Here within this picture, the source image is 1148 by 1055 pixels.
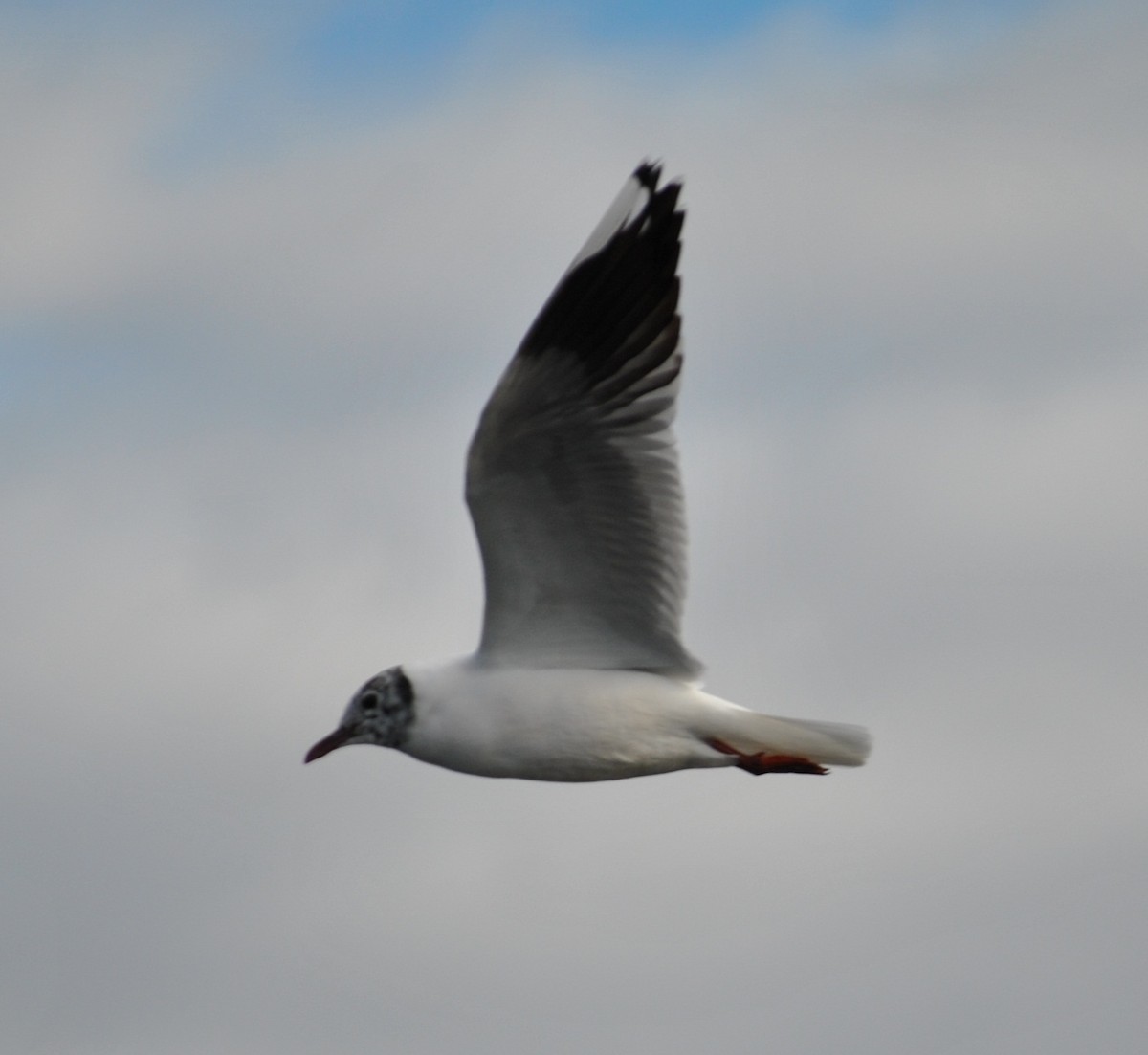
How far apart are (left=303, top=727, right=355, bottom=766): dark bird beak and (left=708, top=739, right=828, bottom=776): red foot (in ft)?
4.93

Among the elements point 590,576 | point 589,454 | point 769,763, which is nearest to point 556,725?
point 590,576

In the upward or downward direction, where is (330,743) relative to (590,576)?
downward

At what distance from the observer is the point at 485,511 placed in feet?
49.8

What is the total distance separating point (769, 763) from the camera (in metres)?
15.6

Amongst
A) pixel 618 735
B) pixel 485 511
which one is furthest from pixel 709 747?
pixel 485 511

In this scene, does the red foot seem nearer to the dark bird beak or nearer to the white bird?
the white bird

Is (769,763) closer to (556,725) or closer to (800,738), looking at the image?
(800,738)

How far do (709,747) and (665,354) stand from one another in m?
1.62

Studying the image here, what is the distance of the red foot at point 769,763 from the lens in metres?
15.6

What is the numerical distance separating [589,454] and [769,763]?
1.48 meters

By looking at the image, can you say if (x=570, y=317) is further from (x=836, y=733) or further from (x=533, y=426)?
(x=836, y=733)

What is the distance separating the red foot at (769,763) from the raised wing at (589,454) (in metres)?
0.64

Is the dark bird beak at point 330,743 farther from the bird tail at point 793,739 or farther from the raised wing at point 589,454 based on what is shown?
the bird tail at point 793,739

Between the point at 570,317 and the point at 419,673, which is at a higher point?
the point at 570,317
